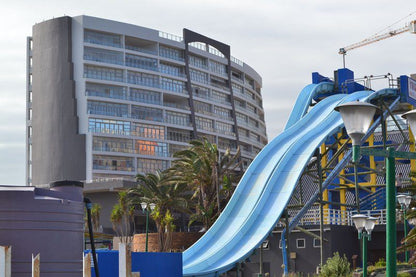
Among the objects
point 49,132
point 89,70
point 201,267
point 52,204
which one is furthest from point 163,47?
point 52,204

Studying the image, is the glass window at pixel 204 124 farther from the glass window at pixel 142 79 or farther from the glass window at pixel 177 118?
the glass window at pixel 142 79

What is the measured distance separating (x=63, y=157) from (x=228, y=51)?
39.6 meters

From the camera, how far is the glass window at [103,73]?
113 m

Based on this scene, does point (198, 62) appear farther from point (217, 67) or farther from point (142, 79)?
point (142, 79)

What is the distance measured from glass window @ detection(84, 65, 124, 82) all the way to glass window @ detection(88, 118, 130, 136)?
6704 mm

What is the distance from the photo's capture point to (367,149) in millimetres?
12336

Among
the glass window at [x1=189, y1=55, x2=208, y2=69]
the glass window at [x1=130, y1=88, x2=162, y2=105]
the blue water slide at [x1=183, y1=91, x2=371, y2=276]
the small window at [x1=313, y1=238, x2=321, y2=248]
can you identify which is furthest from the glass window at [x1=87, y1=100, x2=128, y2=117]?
the small window at [x1=313, y1=238, x2=321, y2=248]

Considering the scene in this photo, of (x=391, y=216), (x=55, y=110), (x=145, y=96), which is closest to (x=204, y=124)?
(x=145, y=96)

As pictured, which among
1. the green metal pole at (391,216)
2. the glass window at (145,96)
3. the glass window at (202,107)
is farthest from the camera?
the glass window at (202,107)

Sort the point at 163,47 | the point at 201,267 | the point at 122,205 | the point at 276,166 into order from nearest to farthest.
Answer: the point at 201,267 < the point at 276,166 < the point at 122,205 < the point at 163,47

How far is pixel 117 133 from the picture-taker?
11269 centimetres

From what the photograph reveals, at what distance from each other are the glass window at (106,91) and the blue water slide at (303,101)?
61239 millimetres

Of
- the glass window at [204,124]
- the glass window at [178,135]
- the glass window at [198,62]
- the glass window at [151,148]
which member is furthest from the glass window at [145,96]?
the glass window at [198,62]

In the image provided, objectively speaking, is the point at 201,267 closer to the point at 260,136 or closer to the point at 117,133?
the point at 117,133
